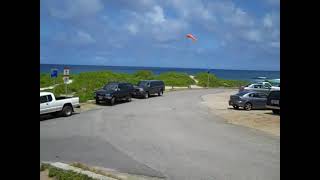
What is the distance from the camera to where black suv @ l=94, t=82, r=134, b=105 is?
3466 cm

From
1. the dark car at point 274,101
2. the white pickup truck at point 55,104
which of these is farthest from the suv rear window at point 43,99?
the dark car at point 274,101

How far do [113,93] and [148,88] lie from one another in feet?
28.4

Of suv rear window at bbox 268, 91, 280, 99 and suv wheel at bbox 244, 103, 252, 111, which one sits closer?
suv rear window at bbox 268, 91, 280, 99

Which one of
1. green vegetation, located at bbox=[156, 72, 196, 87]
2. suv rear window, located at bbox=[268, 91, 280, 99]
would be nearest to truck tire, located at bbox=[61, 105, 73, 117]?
suv rear window, located at bbox=[268, 91, 280, 99]

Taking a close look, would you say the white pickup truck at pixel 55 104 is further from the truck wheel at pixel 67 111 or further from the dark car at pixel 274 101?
the dark car at pixel 274 101

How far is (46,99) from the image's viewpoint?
933 inches

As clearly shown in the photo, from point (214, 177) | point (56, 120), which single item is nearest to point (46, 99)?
point (56, 120)

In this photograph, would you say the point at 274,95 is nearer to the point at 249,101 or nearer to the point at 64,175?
the point at 249,101

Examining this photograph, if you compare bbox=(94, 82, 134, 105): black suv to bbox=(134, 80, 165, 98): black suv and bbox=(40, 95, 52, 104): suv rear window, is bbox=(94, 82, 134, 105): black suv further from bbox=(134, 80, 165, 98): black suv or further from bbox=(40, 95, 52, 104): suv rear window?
bbox=(40, 95, 52, 104): suv rear window

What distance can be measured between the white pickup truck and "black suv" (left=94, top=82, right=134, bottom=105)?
8.35 metres
